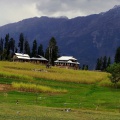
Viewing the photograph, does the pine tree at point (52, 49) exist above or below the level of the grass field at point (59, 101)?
above

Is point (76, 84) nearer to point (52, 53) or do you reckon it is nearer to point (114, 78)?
point (114, 78)

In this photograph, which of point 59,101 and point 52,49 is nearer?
point 59,101

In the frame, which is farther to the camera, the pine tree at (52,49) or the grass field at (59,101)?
the pine tree at (52,49)

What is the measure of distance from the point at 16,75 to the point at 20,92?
2089 cm

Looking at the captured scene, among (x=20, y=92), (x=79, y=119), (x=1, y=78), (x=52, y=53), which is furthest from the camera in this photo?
(x=52, y=53)

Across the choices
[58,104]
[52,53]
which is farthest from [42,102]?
[52,53]

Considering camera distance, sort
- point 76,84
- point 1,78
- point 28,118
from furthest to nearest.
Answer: point 76,84 → point 1,78 → point 28,118

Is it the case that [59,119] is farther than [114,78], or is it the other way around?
[114,78]

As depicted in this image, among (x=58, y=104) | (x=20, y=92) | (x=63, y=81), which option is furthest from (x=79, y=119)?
(x=63, y=81)

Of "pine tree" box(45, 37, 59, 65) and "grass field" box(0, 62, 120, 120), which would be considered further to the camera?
"pine tree" box(45, 37, 59, 65)

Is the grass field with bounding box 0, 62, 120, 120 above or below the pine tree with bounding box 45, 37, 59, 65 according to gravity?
below

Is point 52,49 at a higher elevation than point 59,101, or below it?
higher

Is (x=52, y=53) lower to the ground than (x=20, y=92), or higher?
higher

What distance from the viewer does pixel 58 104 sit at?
5016 centimetres
